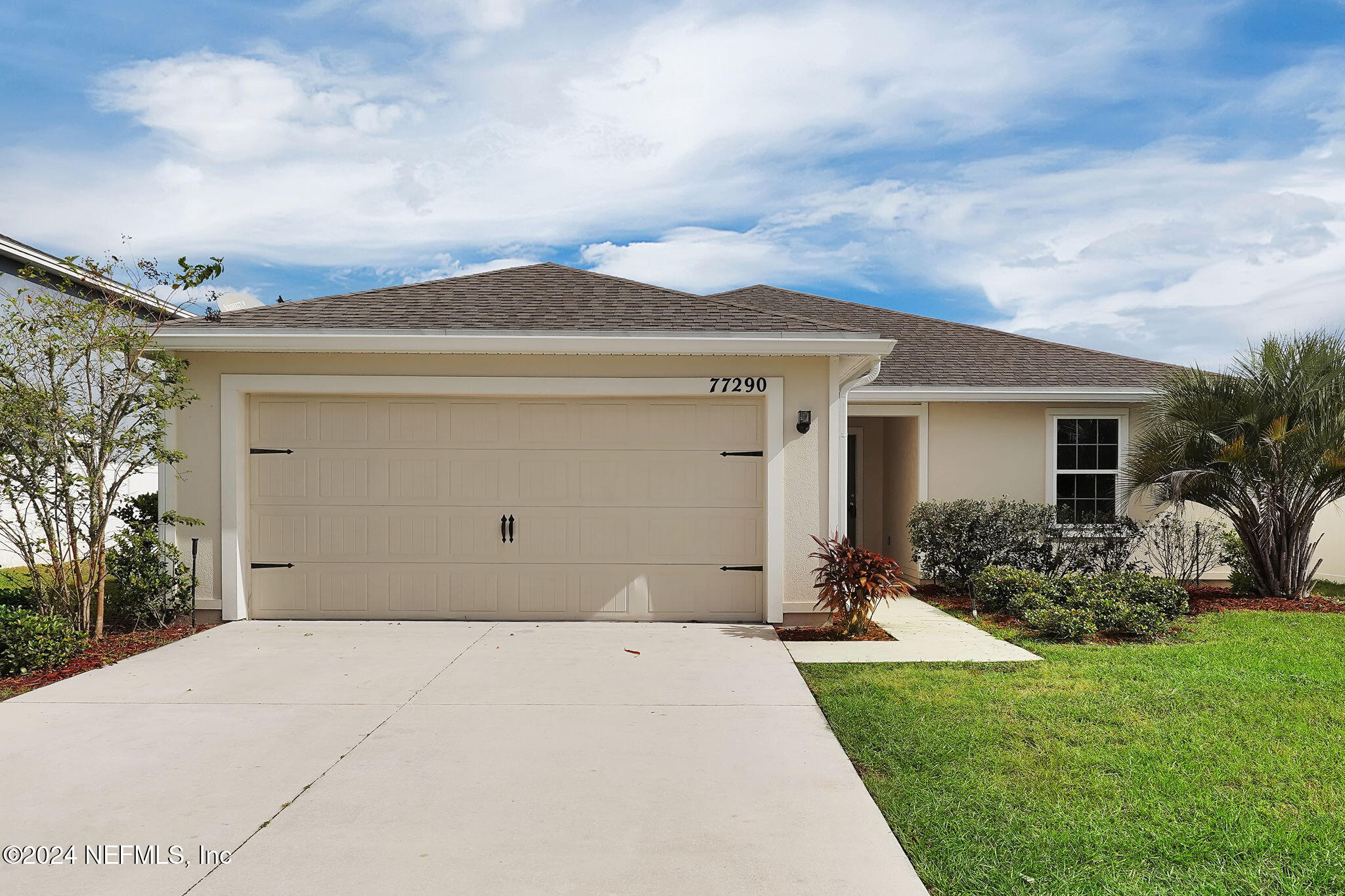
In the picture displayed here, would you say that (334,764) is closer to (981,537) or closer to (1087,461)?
(981,537)

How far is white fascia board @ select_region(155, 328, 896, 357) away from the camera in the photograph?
8.19m

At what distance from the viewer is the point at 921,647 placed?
7.54 m

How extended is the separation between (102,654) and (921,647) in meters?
7.12

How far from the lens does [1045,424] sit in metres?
11.8

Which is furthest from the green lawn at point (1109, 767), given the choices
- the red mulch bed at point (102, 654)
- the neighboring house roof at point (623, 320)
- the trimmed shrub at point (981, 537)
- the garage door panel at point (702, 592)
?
the red mulch bed at point (102, 654)

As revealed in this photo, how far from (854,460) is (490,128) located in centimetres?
762

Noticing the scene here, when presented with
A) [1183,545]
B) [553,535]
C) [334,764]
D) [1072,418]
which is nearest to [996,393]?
[1072,418]

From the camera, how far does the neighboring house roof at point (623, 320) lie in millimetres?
8469

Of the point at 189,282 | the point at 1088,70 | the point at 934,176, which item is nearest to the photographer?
the point at 189,282

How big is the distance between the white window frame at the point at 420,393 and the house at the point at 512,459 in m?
0.02

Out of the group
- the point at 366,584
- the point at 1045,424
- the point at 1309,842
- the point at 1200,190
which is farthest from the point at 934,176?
the point at 1309,842

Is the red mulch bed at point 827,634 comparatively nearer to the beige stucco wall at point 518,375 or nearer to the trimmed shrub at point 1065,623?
the beige stucco wall at point 518,375

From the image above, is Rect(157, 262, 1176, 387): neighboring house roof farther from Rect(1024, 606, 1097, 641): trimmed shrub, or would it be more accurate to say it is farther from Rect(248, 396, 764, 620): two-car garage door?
Rect(1024, 606, 1097, 641): trimmed shrub

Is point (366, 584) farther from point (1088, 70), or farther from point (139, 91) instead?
point (1088, 70)
